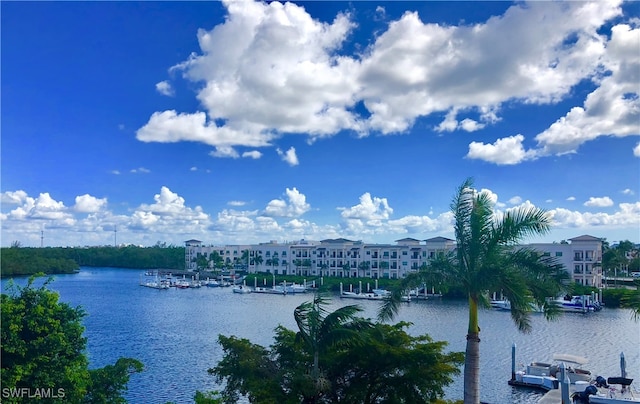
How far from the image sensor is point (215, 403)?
13.6 meters

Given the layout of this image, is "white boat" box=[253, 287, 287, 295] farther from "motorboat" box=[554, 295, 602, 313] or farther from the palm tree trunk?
the palm tree trunk

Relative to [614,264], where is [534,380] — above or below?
below

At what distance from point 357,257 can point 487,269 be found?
87911 millimetres

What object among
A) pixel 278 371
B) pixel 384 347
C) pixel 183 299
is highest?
pixel 384 347

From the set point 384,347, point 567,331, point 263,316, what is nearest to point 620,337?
point 567,331

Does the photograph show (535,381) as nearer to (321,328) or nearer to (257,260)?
(321,328)

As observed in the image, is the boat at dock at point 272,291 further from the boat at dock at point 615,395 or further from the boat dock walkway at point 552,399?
the boat at dock at point 615,395

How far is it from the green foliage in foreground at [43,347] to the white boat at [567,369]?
24.4 m

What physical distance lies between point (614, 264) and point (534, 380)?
58122 mm

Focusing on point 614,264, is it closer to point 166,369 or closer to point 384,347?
point 166,369

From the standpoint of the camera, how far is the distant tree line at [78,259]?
405ft

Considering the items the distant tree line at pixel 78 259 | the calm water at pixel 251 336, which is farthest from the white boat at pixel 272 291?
the distant tree line at pixel 78 259

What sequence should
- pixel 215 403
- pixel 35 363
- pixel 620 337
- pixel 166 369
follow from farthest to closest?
1. pixel 620 337
2. pixel 166 369
3. pixel 215 403
4. pixel 35 363

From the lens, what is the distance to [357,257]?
100125 mm
